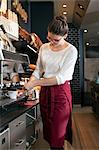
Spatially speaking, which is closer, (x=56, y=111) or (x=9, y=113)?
(x=56, y=111)

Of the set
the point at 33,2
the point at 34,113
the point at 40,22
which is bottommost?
the point at 34,113

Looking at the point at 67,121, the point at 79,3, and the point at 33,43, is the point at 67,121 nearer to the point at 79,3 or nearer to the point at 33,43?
the point at 33,43

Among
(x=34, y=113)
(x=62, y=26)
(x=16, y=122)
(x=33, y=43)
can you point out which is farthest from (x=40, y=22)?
(x=62, y=26)

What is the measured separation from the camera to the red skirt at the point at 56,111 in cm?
210

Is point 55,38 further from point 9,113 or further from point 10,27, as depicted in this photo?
point 10,27

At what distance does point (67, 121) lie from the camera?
2150mm

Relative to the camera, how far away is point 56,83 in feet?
6.72

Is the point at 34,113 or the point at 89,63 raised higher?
the point at 89,63

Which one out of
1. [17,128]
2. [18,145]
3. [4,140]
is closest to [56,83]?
[4,140]

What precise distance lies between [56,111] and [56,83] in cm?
20

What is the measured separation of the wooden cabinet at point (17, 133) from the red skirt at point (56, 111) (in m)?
0.58

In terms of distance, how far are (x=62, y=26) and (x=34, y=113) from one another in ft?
7.43

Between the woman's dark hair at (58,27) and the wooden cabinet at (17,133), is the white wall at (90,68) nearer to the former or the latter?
the wooden cabinet at (17,133)

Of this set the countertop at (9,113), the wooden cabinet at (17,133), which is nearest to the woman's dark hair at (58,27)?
the countertop at (9,113)
